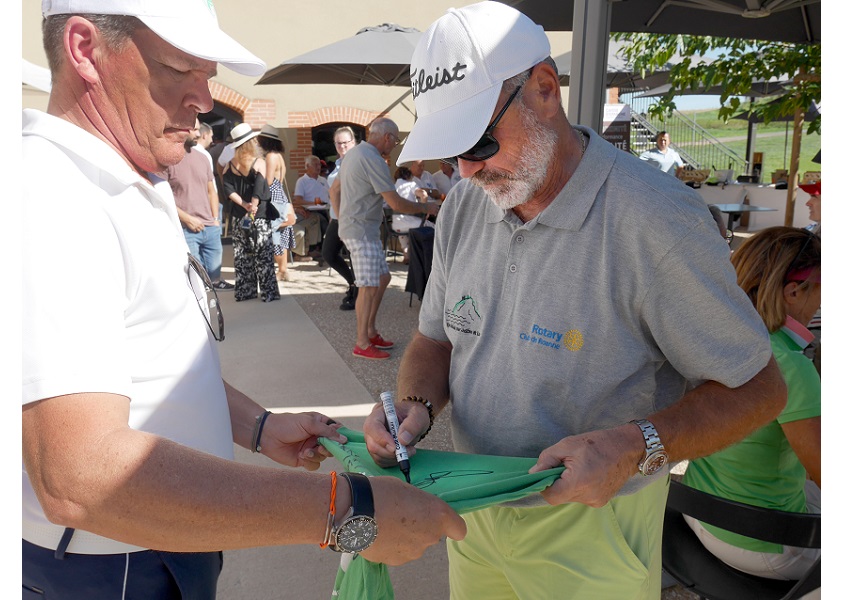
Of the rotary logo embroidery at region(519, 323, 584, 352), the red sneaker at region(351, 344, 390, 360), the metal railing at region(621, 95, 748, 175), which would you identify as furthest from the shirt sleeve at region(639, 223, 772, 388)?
the metal railing at region(621, 95, 748, 175)

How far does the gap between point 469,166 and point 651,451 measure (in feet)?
2.57

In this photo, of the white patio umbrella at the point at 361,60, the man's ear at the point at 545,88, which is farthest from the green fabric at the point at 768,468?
the white patio umbrella at the point at 361,60

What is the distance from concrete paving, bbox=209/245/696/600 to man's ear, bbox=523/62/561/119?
107 cm

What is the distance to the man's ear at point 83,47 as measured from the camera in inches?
52.9

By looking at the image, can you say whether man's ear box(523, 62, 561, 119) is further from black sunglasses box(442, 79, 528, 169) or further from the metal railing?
the metal railing

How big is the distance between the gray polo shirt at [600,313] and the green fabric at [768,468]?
0.80m

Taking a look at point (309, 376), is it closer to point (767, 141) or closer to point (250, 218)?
point (250, 218)

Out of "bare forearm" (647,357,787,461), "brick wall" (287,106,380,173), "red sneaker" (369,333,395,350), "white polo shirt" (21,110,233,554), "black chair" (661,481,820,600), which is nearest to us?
"white polo shirt" (21,110,233,554)

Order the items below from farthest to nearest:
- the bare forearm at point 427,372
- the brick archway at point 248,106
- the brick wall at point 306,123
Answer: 1. the brick wall at point 306,123
2. the brick archway at point 248,106
3. the bare forearm at point 427,372

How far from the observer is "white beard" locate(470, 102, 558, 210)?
5.36ft

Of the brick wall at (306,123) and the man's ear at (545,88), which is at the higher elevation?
the brick wall at (306,123)

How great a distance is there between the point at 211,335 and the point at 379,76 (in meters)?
10.7

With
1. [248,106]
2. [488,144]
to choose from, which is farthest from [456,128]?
[248,106]

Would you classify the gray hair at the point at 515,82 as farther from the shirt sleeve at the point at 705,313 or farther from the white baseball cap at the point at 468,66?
the shirt sleeve at the point at 705,313
